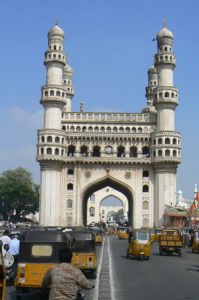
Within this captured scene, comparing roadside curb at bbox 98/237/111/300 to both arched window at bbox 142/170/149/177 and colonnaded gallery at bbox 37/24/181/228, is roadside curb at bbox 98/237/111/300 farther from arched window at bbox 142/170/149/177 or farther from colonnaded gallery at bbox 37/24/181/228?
arched window at bbox 142/170/149/177

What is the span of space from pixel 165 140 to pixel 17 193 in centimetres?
3536

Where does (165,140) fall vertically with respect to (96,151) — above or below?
above

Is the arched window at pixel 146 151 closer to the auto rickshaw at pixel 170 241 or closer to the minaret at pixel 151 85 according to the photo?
the minaret at pixel 151 85

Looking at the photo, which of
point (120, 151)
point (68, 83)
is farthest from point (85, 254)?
point (68, 83)

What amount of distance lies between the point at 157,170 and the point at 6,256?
47.8m

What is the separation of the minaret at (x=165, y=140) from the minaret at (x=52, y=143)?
11.2 metres

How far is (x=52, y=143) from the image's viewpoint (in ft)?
197

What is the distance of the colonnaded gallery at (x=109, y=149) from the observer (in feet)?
198

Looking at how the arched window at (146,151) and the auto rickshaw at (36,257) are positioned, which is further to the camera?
the arched window at (146,151)

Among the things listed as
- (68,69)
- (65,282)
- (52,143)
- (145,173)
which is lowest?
(65,282)

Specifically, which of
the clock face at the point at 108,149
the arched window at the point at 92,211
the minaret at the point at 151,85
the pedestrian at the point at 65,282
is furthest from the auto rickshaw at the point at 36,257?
the arched window at the point at 92,211

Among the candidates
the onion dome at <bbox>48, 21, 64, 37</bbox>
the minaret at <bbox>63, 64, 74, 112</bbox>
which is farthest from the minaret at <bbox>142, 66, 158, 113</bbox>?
the onion dome at <bbox>48, 21, 64, 37</bbox>

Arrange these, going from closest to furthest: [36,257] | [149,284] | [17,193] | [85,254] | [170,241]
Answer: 1. [36,257]
2. [149,284]
3. [85,254]
4. [170,241]
5. [17,193]

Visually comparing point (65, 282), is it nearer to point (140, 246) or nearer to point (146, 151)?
point (140, 246)
